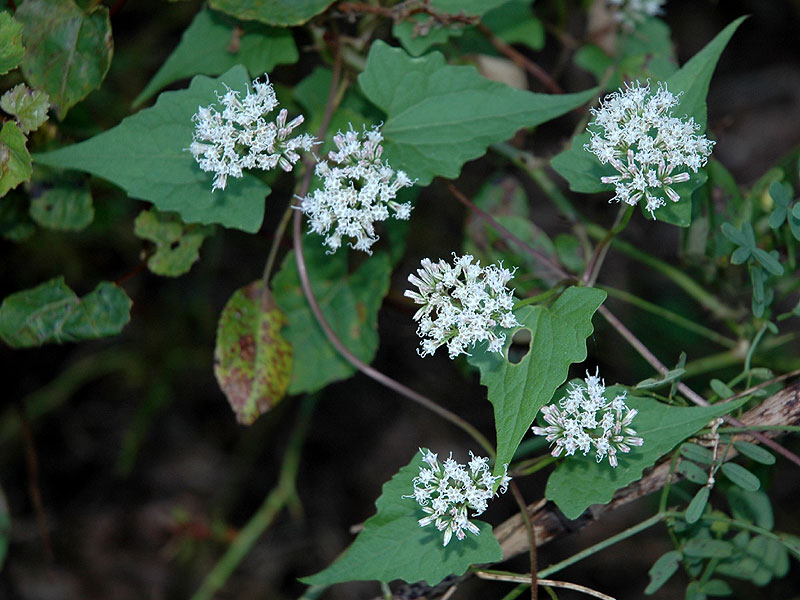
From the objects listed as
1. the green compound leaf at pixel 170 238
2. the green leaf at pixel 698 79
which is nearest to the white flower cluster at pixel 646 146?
the green leaf at pixel 698 79

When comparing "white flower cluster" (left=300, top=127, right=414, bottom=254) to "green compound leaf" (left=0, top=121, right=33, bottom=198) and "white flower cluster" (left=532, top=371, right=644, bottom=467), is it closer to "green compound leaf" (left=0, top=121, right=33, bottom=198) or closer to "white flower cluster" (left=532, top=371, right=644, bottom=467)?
"white flower cluster" (left=532, top=371, right=644, bottom=467)

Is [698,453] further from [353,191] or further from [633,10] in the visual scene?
[633,10]

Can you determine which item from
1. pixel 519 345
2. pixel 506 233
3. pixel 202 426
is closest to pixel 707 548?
pixel 519 345

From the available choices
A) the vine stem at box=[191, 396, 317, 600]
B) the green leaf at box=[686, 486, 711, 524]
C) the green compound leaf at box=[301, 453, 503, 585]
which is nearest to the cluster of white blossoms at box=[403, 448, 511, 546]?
the green compound leaf at box=[301, 453, 503, 585]

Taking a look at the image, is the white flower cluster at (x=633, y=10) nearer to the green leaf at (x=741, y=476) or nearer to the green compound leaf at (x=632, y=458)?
the green compound leaf at (x=632, y=458)

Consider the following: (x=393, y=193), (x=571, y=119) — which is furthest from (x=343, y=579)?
(x=571, y=119)

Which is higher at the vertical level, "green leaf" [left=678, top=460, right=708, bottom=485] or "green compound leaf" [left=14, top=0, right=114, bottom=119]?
"green compound leaf" [left=14, top=0, right=114, bottom=119]
